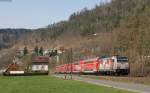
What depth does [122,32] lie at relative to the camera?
9031cm

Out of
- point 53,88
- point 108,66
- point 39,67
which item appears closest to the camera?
point 53,88

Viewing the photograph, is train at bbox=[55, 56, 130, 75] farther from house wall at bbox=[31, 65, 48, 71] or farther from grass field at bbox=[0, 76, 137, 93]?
grass field at bbox=[0, 76, 137, 93]

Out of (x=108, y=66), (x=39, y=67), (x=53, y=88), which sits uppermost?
(x=39, y=67)

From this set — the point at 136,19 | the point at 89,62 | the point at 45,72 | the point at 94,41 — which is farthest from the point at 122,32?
the point at 94,41

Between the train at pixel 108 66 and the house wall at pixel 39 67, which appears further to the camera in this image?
the house wall at pixel 39 67

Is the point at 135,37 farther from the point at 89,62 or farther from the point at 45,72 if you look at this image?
the point at 45,72

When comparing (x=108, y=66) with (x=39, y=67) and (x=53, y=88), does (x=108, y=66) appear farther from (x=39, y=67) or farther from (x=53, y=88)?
(x=53, y=88)

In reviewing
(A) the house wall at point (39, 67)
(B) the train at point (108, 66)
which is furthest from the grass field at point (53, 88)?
(A) the house wall at point (39, 67)

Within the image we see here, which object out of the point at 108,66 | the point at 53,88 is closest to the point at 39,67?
the point at 108,66

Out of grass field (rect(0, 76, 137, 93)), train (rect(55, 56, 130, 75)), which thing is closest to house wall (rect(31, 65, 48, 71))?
train (rect(55, 56, 130, 75))

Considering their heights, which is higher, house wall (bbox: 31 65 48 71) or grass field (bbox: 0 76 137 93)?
house wall (bbox: 31 65 48 71)

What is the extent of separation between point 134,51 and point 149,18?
7517 millimetres

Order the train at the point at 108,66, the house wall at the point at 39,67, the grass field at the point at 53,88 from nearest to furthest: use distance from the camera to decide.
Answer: the grass field at the point at 53,88 → the train at the point at 108,66 → the house wall at the point at 39,67

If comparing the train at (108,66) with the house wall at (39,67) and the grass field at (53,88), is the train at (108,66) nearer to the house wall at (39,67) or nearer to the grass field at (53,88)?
the house wall at (39,67)
